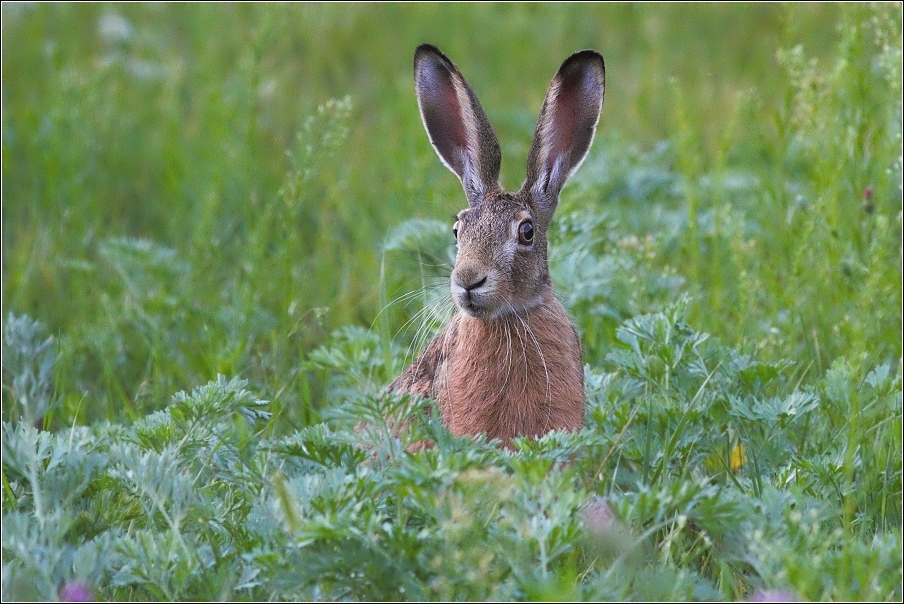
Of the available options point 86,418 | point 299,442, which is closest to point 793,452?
point 299,442

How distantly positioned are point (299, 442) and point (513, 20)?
21.6 ft

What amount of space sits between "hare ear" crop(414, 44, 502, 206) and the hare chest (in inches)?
20.5

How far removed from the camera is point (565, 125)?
4395 millimetres

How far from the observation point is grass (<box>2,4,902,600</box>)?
2.83 meters

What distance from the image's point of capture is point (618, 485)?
3816mm

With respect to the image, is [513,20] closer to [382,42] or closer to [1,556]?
[382,42]

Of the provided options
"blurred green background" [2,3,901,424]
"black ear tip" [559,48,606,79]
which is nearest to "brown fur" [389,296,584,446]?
"blurred green background" [2,3,901,424]

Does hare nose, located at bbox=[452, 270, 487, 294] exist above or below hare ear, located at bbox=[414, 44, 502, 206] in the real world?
below

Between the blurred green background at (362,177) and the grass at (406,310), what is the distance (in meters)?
0.03

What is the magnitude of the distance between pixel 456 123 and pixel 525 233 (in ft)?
1.93

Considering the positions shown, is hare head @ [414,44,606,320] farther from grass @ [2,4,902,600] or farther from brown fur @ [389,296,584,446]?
grass @ [2,4,902,600]

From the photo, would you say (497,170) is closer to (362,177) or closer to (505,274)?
(505,274)

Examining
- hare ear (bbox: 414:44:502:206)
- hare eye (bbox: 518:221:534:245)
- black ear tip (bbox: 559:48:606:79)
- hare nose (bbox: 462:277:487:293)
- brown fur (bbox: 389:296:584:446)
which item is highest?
black ear tip (bbox: 559:48:606:79)

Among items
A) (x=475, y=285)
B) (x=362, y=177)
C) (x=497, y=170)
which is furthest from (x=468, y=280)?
(x=362, y=177)
